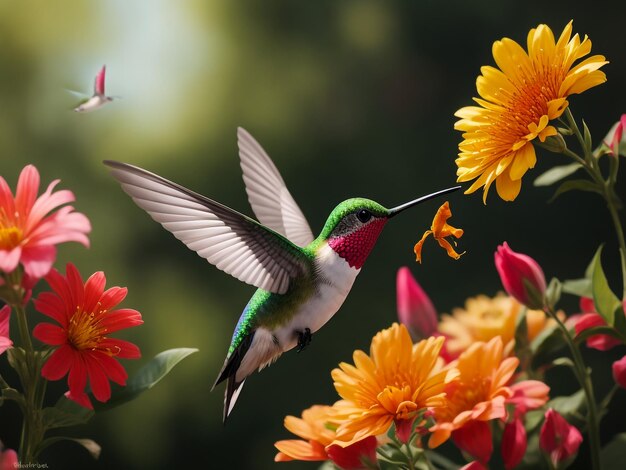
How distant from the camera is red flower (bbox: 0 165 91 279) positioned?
43 centimetres

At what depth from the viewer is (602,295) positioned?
65 cm

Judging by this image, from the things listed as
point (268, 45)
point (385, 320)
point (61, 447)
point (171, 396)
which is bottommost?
point (61, 447)

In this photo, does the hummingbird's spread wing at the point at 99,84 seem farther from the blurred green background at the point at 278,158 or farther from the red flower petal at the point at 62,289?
the blurred green background at the point at 278,158

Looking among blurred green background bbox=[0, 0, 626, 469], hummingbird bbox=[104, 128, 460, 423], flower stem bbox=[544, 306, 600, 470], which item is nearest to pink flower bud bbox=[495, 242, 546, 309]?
flower stem bbox=[544, 306, 600, 470]

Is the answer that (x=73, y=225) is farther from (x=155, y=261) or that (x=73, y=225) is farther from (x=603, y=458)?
(x=155, y=261)

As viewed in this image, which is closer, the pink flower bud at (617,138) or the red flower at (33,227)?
the red flower at (33,227)

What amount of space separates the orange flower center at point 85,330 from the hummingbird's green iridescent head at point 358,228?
7.1 inches

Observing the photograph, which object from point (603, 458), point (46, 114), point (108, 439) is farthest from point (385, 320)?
point (603, 458)

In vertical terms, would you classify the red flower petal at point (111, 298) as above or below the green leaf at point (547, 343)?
above

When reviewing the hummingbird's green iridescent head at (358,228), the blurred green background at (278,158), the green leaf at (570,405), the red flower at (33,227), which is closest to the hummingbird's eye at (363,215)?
the hummingbird's green iridescent head at (358,228)

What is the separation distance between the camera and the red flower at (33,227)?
0.43 meters

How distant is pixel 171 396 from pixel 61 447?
1.27 feet

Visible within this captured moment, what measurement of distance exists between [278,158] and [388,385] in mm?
2043

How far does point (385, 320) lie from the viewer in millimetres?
2449
